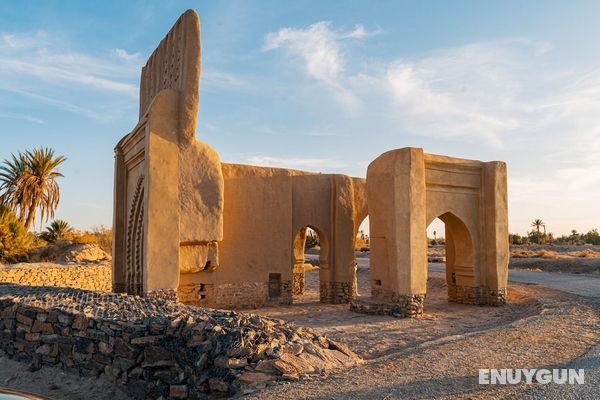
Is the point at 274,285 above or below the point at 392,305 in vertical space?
above

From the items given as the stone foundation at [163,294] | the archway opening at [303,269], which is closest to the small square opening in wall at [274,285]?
the archway opening at [303,269]

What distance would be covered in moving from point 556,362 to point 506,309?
7501mm

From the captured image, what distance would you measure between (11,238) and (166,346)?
17.9m

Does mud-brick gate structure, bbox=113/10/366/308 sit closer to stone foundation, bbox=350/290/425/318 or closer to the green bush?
stone foundation, bbox=350/290/425/318

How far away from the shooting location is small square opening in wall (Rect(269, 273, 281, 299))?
14938mm

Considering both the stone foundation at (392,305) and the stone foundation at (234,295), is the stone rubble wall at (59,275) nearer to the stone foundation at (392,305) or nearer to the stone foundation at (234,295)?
the stone foundation at (234,295)

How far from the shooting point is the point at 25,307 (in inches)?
318

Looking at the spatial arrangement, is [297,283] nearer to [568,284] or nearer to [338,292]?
[338,292]

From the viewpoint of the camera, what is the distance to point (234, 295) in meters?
14.1

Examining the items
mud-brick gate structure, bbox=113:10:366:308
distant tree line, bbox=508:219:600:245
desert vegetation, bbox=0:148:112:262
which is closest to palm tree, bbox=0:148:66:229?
desert vegetation, bbox=0:148:112:262

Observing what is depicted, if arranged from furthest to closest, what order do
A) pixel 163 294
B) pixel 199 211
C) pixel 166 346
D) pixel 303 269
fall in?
pixel 303 269, pixel 199 211, pixel 163 294, pixel 166 346

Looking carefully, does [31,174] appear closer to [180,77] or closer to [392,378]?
[180,77]

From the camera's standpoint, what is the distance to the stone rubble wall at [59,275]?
51.5ft

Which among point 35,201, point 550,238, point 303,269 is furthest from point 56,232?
point 550,238
